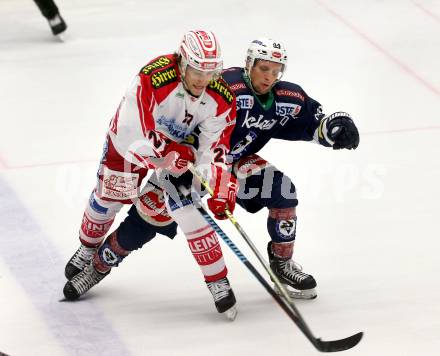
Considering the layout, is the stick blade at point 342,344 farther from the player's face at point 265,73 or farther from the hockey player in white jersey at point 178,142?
the player's face at point 265,73

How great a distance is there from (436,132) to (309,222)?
1.26 m

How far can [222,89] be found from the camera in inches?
149

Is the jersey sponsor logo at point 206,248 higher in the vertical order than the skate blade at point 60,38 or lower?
higher

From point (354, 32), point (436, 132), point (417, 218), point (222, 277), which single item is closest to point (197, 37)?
point (222, 277)

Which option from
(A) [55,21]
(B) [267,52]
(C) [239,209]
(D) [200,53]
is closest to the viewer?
(D) [200,53]

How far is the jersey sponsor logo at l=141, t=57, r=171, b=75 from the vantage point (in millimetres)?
3713

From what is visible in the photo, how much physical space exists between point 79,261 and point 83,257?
0.07 ft

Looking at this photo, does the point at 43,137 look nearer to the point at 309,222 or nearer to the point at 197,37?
the point at 309,222

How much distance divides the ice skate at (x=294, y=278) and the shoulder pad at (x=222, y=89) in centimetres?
69

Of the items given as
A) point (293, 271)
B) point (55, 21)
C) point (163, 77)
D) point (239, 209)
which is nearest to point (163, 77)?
point (163, 77)

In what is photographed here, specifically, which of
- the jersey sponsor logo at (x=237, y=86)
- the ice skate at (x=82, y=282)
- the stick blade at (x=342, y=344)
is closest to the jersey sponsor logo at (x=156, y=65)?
the jersey sponsor logo at (x=237, y=86)

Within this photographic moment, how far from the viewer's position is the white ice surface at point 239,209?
3.88m

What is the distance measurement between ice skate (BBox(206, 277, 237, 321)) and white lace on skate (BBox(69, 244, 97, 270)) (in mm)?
529

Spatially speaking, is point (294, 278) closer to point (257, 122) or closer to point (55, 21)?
point (257, 122)
